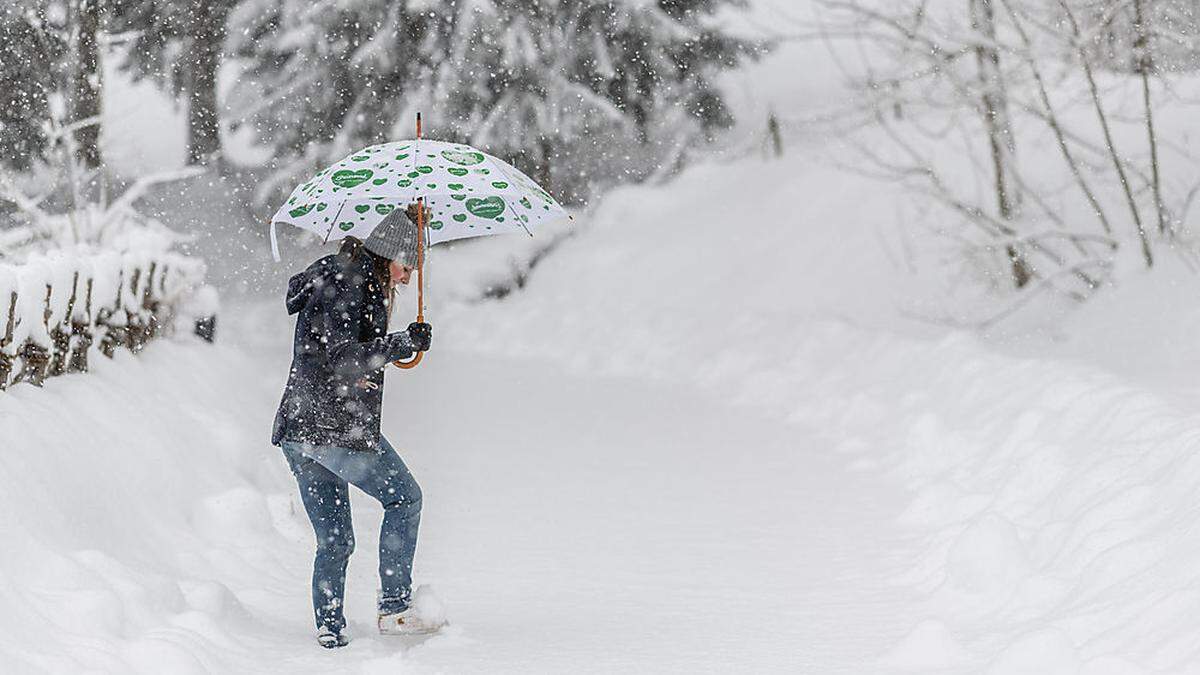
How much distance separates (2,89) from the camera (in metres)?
21.6

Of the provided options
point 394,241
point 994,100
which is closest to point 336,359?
point 394,241

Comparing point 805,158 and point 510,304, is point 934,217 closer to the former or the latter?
point 805,158

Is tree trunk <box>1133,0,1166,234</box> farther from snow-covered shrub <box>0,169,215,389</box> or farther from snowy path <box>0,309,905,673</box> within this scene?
snow-covered shrub <box>0,169,215,389</box>

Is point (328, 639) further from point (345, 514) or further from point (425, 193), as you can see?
point (425, 193)

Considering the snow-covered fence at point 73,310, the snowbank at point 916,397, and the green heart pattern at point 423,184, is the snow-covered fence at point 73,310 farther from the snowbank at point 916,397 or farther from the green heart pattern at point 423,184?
the snowbank at point 916,397

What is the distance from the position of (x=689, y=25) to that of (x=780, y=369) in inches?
366

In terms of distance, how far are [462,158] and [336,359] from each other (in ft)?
3.45

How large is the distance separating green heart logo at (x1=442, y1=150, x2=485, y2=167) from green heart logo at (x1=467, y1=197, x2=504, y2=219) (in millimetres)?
383

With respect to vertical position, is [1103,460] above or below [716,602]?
above

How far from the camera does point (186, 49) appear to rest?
26.1 m

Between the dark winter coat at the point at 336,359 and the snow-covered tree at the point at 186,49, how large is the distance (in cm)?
1873

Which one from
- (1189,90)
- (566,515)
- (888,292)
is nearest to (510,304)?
(888,292)

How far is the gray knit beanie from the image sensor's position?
18.1 feet

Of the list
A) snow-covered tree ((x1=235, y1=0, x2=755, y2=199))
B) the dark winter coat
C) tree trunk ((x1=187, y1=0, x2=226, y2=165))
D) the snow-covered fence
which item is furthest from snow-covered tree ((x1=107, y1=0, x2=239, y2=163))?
the dark winter coat
